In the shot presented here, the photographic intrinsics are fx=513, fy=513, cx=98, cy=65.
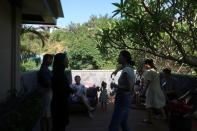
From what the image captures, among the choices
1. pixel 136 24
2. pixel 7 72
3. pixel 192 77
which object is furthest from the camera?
pixel 192 77

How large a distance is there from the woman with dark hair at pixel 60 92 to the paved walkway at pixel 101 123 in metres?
4.13

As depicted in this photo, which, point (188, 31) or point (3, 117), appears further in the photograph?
point (188, 31)

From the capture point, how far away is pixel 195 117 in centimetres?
1395

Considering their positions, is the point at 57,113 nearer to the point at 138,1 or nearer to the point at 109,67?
the point at 138,1

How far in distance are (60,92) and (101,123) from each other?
5.59 metres

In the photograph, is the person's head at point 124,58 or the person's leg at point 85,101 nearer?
the person's head at point 124,58

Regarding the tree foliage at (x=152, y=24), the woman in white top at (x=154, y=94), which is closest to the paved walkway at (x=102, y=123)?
→ the woman in white top at (x=154, y=94)

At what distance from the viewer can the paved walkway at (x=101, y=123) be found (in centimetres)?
1262

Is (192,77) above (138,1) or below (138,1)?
below

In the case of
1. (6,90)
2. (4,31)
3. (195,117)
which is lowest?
(195,117)

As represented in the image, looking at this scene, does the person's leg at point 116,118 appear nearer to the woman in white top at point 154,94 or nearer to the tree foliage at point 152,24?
the tree foliage at point 152,24

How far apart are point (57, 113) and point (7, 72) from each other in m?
2.25

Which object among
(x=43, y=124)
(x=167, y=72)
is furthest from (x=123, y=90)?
(x=167, y=72)

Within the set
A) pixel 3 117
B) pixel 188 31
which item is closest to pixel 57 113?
pixel 3 117
